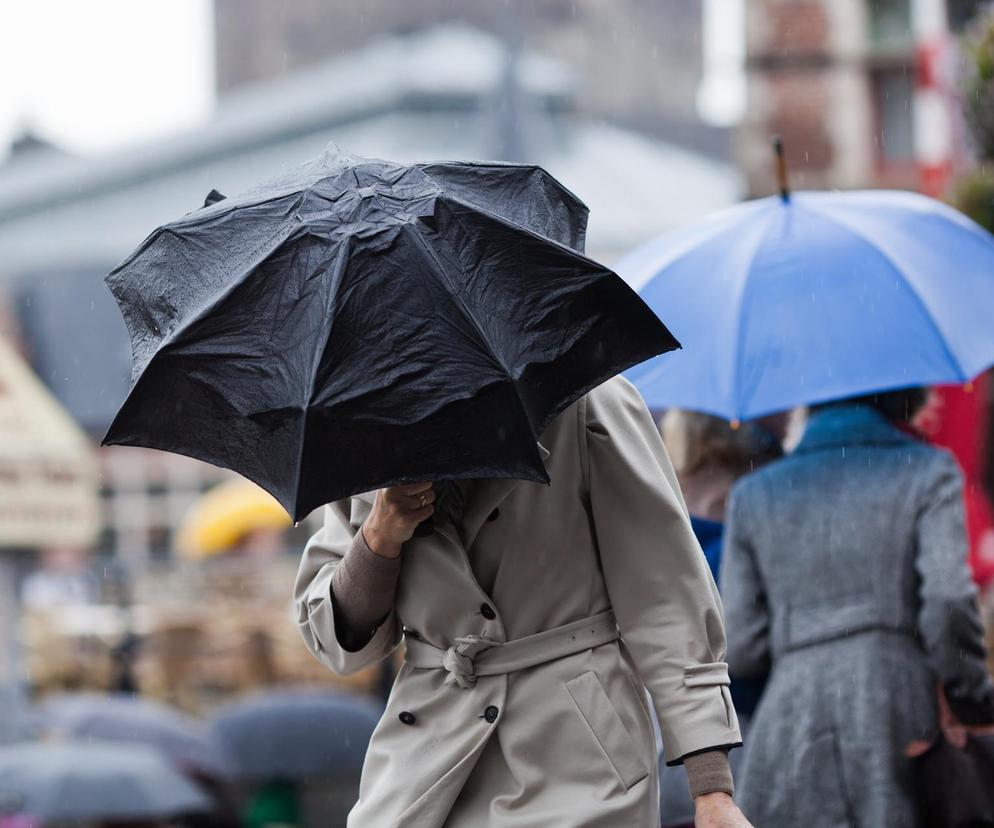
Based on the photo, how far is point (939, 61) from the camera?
1554 centimetres

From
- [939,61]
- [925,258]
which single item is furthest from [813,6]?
[925,258]

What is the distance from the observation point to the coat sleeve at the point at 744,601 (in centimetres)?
448

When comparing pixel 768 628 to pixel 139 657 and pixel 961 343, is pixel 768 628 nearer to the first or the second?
pixel 961 343

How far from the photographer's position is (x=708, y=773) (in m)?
2.94

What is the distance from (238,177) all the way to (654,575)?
37.0 metres

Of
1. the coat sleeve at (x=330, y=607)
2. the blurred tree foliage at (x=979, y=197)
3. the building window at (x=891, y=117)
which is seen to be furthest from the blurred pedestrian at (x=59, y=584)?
the coat sleeve at (x=330, y=607)

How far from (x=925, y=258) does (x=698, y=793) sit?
7.08ft

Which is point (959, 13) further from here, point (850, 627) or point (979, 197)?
point (850, 627)

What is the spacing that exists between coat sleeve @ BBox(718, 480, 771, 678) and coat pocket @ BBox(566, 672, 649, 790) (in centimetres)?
153

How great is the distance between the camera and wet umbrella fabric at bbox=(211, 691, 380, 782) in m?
11.2

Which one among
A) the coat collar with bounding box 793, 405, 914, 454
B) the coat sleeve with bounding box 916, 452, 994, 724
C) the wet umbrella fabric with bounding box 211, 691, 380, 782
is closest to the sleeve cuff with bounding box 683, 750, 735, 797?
the coat sleeve with bounding box 916, 452, 994, 724

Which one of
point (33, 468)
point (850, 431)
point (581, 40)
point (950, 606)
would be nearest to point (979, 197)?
point (33, 468)

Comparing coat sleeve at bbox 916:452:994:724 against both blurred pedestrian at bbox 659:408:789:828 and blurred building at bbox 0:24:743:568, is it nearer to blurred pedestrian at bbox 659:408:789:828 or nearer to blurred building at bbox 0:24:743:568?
blurred pedestrian at bbox 659:408:789:828

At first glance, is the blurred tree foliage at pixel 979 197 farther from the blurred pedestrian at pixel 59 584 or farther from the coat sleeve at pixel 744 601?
the blurred pedestrian at pixel 59 584
